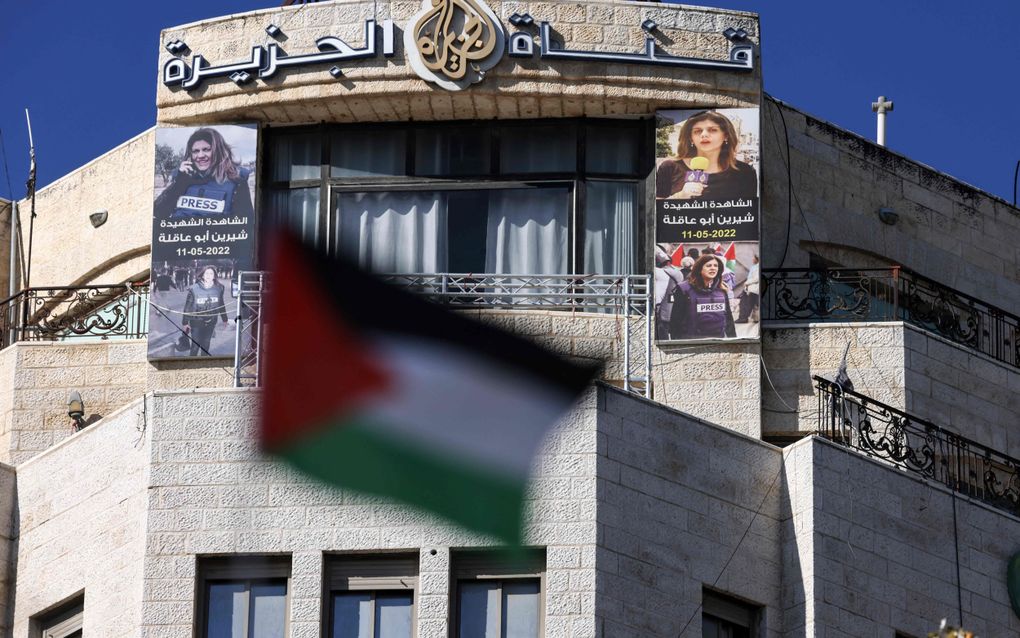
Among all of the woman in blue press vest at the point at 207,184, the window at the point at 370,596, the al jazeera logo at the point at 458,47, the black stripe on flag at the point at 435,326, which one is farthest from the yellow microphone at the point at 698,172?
the window at the point at 370,596

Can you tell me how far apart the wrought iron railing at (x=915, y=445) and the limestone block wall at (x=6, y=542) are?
9551mm

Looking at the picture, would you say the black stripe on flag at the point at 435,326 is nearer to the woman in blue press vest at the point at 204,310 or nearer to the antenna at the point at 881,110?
the woman in blue press vest at the point at 204,310

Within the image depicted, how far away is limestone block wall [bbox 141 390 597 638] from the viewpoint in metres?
32.8

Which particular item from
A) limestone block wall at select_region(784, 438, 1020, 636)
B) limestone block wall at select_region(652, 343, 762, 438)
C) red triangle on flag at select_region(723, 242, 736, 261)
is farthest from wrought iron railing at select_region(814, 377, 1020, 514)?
red triangle on flag at select_region(723, 242, 736, 261)

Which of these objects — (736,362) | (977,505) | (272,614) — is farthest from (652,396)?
(272,614)

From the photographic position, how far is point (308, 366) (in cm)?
3497

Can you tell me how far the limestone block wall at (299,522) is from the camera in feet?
107

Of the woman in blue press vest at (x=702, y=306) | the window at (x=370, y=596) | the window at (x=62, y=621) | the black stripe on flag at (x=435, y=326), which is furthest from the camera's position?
the woman in blue press vest at (x=702, y=306)

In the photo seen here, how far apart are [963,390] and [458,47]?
7.60 m

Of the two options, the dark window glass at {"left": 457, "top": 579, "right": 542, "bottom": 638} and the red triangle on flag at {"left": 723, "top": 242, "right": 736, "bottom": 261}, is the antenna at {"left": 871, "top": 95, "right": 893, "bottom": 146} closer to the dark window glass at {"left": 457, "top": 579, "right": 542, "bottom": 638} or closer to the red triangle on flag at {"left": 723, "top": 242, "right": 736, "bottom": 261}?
the red triangle on flag at {"left": 723, "top": 242, "right": 736, "bottom": 261}

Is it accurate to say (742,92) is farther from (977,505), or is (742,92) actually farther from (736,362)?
(977,505)

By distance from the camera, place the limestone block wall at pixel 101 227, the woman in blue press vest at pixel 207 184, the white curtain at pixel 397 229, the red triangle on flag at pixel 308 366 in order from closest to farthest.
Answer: the red triangle on flag at pixel 308 366, the woman in blue press vest at pixel 207 184, the white curtain at pixel 397 229, the limestone block wall at pixel 101 227

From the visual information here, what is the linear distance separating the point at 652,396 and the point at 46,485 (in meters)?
7.27

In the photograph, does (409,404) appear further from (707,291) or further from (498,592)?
(707,291)
